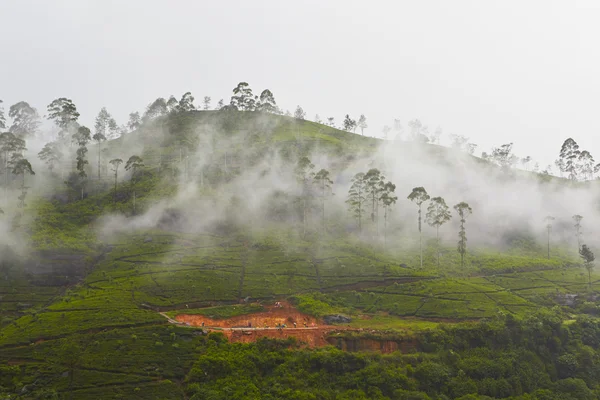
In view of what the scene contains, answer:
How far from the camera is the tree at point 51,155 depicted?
104 m

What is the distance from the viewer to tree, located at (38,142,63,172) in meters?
104

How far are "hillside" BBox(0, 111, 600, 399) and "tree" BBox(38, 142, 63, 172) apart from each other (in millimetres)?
3770

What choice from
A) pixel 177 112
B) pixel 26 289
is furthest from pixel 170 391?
pixel 177 112

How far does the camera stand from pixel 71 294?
59.9m

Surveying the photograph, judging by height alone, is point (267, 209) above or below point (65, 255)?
above

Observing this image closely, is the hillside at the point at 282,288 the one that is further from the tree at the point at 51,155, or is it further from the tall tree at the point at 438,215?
the tree at the point at 51,155

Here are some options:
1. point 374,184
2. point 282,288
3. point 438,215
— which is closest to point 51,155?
point 282,288

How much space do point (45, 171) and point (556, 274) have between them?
121290 mm

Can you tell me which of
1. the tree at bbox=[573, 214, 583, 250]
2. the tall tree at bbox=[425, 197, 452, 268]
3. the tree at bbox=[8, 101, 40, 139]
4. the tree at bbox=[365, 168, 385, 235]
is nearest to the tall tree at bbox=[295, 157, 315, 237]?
the tree at bbox=[365, 168, 385, 235]

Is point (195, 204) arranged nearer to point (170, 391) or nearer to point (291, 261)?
point (291, 261)

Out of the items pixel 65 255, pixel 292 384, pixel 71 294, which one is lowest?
pixel 292 384

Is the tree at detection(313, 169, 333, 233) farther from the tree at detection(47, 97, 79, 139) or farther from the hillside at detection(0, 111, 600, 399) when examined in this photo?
the tree at detection(47, 97, 79, 139)

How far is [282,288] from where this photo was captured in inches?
2537

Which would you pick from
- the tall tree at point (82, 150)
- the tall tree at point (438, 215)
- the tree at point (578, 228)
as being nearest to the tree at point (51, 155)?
the tall tree at point (82, 150)
